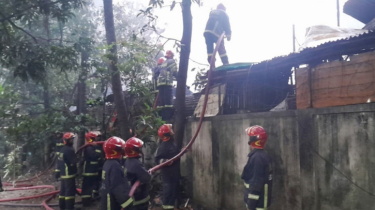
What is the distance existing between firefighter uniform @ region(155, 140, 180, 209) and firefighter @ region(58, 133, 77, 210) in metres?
2.54

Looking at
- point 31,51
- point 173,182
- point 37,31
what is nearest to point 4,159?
point 37,31

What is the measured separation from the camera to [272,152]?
19.1 ft

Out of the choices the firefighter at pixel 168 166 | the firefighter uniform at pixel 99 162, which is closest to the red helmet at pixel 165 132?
the firefighter at pixel 168 166

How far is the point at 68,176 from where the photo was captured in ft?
26.8

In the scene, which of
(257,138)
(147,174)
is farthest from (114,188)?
(257,138)

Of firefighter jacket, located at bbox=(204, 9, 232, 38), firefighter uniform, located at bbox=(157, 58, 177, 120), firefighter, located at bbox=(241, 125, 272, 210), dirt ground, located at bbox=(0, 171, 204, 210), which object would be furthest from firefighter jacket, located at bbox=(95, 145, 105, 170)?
firefighter, located at bbox=(241, 125, 272, 210)

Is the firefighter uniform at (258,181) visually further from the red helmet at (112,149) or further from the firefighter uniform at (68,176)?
the firefighter uniform at (68,176)

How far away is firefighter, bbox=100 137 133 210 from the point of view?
4.96 metres

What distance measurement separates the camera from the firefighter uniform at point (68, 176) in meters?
8.15

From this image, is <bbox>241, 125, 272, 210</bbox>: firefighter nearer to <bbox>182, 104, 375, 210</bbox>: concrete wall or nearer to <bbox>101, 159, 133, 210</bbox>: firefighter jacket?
<bbox>182, 104, 375, 210</bbox>: concrete wall

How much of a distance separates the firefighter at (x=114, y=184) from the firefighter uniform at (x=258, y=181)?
1.79 m

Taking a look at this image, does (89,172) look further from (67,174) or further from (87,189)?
(67,174)

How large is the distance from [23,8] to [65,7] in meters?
0.82

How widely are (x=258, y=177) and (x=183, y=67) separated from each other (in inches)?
137
